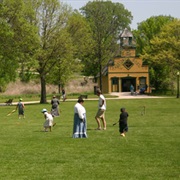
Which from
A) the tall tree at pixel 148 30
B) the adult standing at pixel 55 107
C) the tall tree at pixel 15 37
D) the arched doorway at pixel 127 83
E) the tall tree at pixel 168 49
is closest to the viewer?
the adult standing at pixel 55 107

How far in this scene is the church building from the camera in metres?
A: 76.4

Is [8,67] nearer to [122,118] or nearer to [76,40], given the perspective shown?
[76,40]

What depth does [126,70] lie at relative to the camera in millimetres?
76750

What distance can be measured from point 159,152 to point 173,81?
61097mm

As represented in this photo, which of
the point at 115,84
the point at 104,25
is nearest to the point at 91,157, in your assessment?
the point at 104,25

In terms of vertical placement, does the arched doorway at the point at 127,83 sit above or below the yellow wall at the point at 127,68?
below

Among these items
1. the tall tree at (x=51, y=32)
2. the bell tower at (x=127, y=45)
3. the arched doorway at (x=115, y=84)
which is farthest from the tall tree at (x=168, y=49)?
the tall tree at (x=51, y=32)

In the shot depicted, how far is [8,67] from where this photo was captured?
47.4m

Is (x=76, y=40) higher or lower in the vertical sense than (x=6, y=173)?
higher

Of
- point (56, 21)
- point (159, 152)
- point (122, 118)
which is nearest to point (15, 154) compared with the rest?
point (159, 152)

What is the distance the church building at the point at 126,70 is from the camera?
76.4 meters

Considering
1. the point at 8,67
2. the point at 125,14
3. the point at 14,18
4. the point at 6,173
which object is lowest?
the point at 6,173

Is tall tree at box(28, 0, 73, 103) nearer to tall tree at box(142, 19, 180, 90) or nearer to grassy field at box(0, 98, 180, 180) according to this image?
tall tree at box(142, 19, 180, 90)

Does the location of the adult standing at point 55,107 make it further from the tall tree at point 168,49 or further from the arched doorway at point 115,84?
the arched doorway at point 115,84
